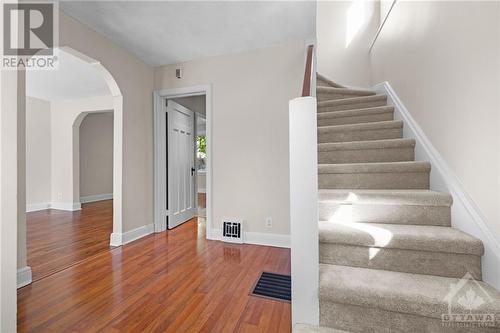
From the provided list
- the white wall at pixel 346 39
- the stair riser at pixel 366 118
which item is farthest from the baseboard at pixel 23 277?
the white wall at pixel 346 39

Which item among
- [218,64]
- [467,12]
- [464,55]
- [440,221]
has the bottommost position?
[440,221]

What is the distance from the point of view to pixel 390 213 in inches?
58.4

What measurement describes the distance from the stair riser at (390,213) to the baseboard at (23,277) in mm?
2479

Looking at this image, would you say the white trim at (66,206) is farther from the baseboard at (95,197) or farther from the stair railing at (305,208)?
the stair railing at (305,208)

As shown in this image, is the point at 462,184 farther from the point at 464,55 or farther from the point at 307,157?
the point at 307,157

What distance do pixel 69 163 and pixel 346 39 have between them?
6349 millimetres

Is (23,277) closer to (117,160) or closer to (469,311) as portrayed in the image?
(117,160)

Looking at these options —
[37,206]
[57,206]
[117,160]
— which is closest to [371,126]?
[117,160]

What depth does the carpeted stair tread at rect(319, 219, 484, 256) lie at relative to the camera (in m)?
1.16

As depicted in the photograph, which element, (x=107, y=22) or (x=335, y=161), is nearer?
(x=335, y=161)

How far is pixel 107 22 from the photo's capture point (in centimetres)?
242

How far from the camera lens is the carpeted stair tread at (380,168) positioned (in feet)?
5.62

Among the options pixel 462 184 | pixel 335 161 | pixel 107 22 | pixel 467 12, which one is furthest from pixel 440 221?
pixel 107 22

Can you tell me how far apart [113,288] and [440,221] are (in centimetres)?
242
